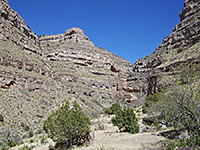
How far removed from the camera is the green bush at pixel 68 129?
13070 millimetres

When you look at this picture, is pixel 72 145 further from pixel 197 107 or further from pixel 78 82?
pixel 78 82

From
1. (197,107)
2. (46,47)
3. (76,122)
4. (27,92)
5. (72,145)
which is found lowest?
(72,145)

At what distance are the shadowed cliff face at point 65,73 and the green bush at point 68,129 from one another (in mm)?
12168

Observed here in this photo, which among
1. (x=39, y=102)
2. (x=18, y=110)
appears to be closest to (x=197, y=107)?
(x=18, y=110)

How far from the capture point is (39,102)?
114ft

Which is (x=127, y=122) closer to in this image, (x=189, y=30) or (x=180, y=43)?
(x=180, y=43)

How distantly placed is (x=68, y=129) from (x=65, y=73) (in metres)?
43.3

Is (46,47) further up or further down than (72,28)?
further down

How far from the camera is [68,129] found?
13047mm

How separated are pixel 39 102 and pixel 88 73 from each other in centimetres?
3133

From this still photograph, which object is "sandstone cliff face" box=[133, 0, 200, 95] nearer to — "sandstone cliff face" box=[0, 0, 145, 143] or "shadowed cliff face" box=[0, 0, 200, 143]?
"shadowed cliff face" box=[0, 0, 200, 143]

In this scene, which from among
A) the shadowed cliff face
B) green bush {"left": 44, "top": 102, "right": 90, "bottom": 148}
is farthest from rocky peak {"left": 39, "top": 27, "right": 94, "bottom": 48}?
green bush {"left": 44, "top": 102, "right": 90, "bottom": 148}

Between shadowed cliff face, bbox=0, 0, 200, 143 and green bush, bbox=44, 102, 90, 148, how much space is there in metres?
12.2

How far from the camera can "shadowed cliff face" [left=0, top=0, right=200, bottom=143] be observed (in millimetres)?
29266
